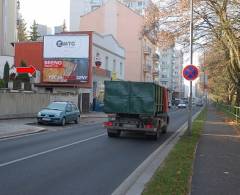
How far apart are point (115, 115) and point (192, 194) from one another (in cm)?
1276

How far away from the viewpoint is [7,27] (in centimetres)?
5753

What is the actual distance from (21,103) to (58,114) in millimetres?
5334

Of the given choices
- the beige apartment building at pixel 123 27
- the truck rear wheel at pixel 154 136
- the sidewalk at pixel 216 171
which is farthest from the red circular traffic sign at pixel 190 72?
the beige apartment building at pixel 123 27

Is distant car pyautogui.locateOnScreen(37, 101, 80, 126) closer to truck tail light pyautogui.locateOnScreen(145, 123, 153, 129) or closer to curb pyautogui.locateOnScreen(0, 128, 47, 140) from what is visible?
curb pyautogui.locateOnScreen(0, 128, 47, 140)

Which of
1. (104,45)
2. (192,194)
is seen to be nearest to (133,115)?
(192,194)

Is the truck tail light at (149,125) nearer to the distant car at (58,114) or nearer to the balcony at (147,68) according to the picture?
the distant car at (58,114)

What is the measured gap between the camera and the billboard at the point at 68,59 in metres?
49.5

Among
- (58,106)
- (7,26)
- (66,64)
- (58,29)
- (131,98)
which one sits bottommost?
(58,106)

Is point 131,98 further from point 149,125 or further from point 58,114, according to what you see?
point 58,114

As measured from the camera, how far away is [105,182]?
31.8ft

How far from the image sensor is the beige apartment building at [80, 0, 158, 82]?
7594 centimetres

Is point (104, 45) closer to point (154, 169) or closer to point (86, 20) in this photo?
point (86, 20)

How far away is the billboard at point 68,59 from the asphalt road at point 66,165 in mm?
31359

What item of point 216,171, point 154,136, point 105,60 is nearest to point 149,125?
point 154,136
